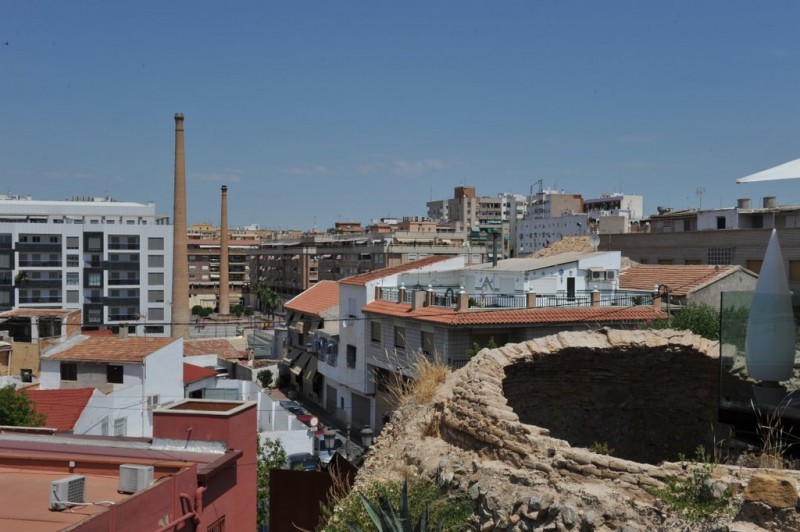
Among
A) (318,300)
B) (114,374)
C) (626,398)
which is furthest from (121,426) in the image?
(318,300)

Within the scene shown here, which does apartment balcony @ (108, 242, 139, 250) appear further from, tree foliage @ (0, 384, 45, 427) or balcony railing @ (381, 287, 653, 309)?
tree foliage @ (0, 384, 45, 427)

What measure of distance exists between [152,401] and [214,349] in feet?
61.9

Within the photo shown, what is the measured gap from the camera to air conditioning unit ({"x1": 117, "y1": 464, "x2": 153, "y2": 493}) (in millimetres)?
7688

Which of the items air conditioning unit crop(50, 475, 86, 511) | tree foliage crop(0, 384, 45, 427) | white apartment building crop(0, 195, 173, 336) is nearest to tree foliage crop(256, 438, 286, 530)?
tree foliage crop(0, 384, 45, 427)

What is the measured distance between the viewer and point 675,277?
89.7 feet

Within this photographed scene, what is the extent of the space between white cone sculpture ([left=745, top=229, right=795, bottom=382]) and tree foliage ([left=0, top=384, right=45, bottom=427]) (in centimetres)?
1608

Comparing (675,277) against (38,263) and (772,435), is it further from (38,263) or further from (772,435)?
(38,263)

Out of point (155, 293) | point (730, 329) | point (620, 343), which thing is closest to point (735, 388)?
point (730, 329)

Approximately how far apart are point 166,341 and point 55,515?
20569 mm

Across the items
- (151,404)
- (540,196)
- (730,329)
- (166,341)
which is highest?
(540,196)

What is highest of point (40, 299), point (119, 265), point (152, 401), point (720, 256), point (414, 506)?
point (720, 256)

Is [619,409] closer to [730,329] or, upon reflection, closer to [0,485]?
[730,329]

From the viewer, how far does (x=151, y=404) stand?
25.0 meters

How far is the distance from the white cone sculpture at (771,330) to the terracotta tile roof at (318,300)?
32867 millimetres
